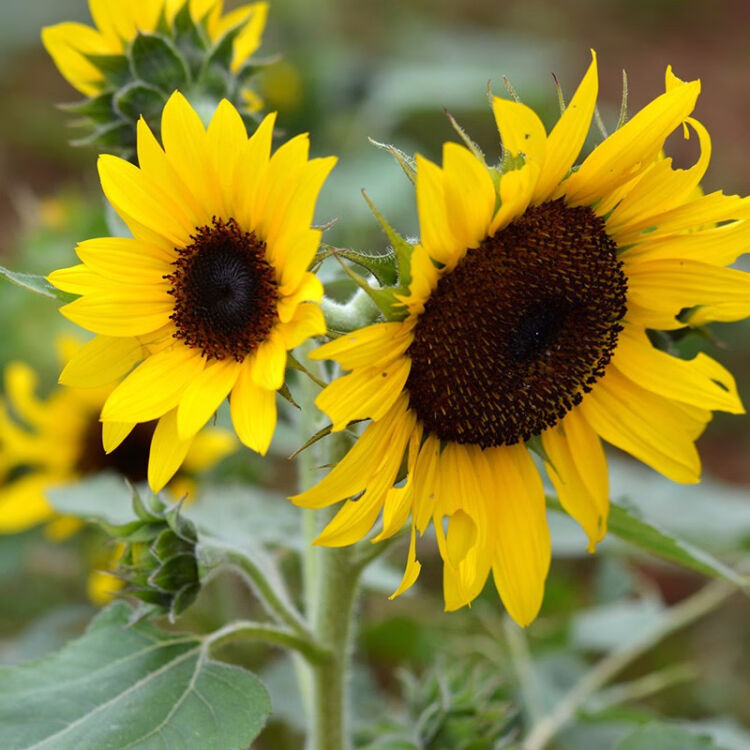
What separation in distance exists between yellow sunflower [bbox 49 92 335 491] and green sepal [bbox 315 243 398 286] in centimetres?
3

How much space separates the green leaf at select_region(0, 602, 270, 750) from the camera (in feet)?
3.57

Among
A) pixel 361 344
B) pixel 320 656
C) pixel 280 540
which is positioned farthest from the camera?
pixel 280 540

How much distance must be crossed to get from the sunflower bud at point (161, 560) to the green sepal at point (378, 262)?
37 cm

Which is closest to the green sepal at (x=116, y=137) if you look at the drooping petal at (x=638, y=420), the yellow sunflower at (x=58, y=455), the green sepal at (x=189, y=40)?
the green sepal at (x=189, y=40)

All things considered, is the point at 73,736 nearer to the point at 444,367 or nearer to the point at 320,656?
the point at 320,656

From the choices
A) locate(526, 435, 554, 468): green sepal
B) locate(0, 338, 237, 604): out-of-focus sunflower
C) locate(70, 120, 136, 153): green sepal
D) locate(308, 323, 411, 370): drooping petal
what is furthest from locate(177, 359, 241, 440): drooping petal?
locate(0, 338, 237, 604): out-of-focus sunflower

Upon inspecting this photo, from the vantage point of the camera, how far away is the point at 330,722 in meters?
1.33

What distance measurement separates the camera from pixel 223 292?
1.00m

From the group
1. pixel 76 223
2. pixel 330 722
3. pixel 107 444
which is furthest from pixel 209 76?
pixel 76 223

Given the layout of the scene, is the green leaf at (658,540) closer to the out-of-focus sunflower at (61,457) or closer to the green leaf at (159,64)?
the green leaf at (159,64)

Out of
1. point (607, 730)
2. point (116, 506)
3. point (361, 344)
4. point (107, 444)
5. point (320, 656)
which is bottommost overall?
point (607, 730)

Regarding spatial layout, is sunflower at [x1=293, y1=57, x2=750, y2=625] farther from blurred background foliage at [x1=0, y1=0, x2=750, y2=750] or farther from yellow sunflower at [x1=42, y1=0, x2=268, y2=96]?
yellow sunflower at [x1=42, y1=0, x2=268, y2=96]

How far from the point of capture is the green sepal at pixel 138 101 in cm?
126

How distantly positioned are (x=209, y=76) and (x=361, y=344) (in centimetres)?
54
